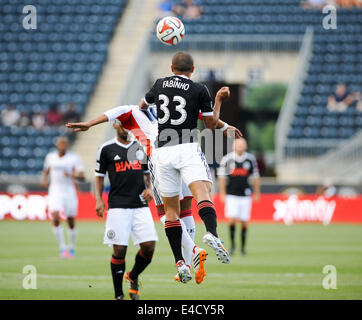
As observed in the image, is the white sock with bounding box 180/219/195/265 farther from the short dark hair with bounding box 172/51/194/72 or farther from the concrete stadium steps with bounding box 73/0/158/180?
the concrete stadium steps with bounding box 73/0/158/180

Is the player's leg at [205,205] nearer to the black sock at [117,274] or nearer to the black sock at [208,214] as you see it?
the black sock at [208,214]

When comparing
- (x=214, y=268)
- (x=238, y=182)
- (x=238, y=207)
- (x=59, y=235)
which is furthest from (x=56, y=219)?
(x=238, y=182)

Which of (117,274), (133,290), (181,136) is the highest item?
(181,136)

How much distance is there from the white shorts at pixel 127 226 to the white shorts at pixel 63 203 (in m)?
6.46

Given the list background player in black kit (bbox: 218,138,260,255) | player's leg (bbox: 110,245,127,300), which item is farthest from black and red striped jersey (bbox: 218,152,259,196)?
player's leg (bbox: 110,245,127,300)

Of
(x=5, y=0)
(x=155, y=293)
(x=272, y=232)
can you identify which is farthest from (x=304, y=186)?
(x=5, y=0)

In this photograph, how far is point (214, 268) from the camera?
564 inches

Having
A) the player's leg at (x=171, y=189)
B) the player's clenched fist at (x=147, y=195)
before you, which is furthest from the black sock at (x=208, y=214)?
the player's clenched fist at (x=147, y=195)

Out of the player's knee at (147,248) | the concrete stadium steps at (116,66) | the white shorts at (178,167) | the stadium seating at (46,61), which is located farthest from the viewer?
the concrete stadium steps at (116,66)

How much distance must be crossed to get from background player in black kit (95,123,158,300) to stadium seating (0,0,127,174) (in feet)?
A: 60.2

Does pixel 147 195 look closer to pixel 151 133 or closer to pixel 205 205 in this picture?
pixel 151 133

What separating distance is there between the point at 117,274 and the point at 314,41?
24.1m

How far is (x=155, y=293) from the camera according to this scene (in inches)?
425

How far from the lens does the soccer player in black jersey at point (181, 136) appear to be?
8.72 m
